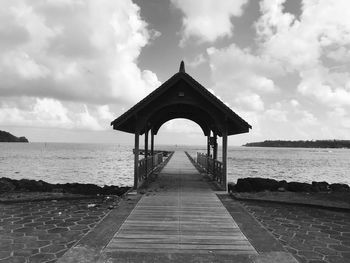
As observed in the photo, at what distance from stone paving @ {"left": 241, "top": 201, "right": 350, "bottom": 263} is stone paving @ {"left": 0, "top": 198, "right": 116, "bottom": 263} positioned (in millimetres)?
4062

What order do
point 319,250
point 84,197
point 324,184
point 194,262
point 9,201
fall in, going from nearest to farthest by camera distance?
point 194,262, point 319,250, point 9,201, point 84,197, point 324,184

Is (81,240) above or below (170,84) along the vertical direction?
below

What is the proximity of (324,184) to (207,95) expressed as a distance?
13081mm

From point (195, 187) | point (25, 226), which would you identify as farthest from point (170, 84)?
point (25, 226)

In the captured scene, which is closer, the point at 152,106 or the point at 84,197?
the point at 84,197

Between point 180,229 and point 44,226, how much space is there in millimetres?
3012

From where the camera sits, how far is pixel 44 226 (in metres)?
7.18

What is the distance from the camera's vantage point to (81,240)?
5969 millimetres

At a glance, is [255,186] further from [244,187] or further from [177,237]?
[177,237]

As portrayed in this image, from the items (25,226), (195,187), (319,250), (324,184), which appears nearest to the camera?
(319,250)

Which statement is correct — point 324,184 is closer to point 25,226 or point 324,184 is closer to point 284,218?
point 284,218

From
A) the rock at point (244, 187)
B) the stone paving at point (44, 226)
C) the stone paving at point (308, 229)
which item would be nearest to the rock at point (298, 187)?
the rock at point (244, 187)

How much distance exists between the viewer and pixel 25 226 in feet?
23.4

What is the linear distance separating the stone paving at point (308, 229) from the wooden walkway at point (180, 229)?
890mm
